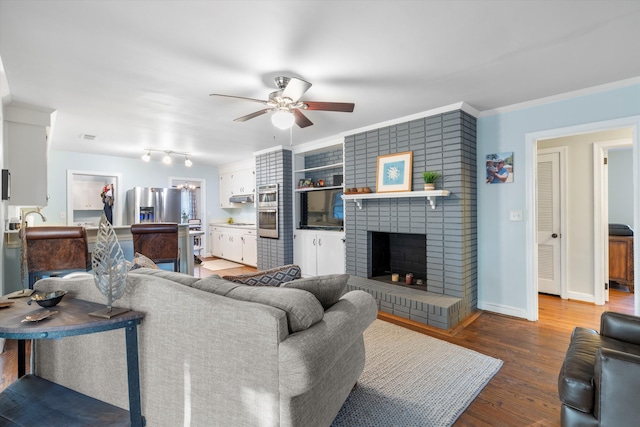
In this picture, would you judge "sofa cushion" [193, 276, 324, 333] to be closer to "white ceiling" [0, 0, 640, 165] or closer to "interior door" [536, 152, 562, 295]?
"white ceiling" [0, 0, 640, 165]

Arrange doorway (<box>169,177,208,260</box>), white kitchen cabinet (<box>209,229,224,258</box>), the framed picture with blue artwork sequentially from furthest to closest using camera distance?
1. doorway (<box>169,177,208,260</box>)
2. white kitchen cabinet (<box>209,229,224,258</box>)
3. the framed picture with blue artwork

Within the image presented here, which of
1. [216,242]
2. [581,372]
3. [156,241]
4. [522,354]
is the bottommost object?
[522,354]

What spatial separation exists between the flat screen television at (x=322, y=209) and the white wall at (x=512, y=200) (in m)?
2.07

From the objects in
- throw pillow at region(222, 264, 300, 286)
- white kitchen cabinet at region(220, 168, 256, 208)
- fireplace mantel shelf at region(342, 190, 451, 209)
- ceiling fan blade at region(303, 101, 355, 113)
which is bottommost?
throw pillow at region(222, 264, 300, 286)

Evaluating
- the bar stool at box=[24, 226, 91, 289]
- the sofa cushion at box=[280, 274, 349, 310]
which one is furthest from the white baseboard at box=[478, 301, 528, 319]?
the bar stool at box=[24, 226, 91, 289]

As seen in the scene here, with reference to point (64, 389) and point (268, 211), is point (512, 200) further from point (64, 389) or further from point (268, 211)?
point (64, 389)

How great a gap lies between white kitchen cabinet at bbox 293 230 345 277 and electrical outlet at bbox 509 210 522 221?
223 centimetres

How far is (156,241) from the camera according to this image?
3.43 m

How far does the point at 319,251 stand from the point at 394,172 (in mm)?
1903

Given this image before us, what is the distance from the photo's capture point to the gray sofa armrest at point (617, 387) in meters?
1.24

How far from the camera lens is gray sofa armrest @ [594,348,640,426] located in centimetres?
124

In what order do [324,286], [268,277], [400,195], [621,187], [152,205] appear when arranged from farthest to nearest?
[152,205]
[621,187]
[400,195]
[268,277]
[324,286]

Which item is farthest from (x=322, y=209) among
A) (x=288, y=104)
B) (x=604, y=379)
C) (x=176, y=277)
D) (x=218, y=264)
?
(x=604, y=379)

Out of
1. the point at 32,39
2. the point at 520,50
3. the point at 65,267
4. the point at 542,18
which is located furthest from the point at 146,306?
the point at 520,50
